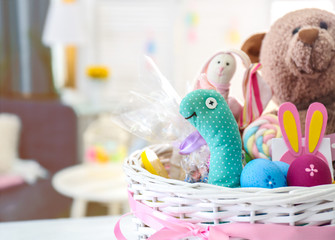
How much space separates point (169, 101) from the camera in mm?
648

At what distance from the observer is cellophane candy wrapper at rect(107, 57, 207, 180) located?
2.14 feet

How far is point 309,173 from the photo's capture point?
0.49 m

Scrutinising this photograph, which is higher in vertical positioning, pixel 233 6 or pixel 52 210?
pixel 233 6

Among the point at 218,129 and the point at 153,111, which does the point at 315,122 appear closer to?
the point at 218,129

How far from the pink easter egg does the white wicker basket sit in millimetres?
47

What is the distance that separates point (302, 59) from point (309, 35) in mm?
40

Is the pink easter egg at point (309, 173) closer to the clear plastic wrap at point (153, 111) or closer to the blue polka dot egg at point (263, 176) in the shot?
the blue polka dot egg at point (263, 176)

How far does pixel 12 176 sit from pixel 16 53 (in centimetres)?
113

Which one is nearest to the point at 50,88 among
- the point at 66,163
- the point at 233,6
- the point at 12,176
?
the point at 66,163

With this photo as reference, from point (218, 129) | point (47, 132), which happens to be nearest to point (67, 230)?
point (218, 129)

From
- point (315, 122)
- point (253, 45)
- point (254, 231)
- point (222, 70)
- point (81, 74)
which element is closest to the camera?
point (254, 231)

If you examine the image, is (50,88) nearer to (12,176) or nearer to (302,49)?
(12,176)

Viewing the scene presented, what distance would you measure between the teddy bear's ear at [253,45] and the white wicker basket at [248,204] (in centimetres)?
44

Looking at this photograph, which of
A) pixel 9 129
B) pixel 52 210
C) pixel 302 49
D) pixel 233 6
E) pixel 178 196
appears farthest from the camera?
pixel 233 6
